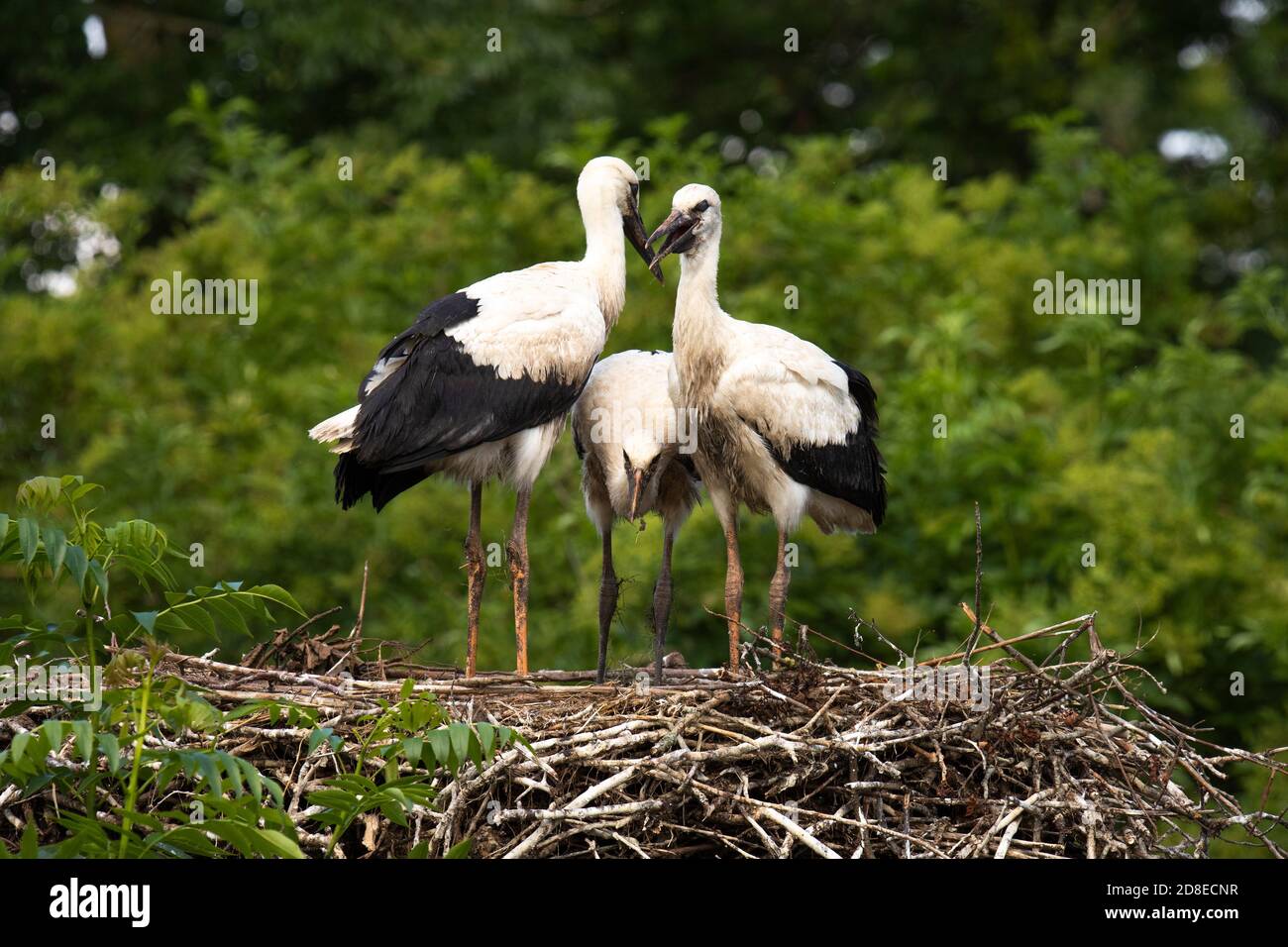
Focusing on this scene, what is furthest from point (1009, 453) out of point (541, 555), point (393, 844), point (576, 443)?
point (393, 844)

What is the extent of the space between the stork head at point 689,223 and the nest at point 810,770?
1732 mm

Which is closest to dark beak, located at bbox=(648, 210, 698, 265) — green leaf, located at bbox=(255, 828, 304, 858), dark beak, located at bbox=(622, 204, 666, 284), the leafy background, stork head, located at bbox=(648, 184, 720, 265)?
stork head, located at bbox=(648, 184, 720, 265)

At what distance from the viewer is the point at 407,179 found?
48.8 ft

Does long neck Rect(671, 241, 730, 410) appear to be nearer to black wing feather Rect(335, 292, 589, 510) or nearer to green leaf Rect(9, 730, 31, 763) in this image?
black wing feather Rect(335, 292, 589, 510)

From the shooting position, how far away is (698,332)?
7.44 metres

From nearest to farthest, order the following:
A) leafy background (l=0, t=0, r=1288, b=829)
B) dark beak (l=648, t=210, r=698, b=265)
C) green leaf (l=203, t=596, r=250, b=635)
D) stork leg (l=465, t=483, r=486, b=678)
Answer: green leaf (l=203, t=596, r=250, b=635) → dark beak (l=648, t=210, r=698, b=265) → stork leg (l=465, t=483, r=486, b=678) → leafy background (l=0, t=0, r=1288, b=829)

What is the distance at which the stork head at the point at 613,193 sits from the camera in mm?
7891

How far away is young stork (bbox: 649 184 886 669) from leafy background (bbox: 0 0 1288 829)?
1.57 metres

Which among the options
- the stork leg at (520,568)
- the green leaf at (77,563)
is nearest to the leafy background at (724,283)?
the stork leg at (520,568)

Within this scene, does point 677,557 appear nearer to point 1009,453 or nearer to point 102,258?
point 1009,453

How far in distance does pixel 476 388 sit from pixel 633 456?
2.39 feet

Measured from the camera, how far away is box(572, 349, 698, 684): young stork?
283 inches

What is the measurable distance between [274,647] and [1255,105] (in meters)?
13.2

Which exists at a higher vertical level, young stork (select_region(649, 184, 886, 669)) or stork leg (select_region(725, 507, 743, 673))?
young stork (select_region(649, 184, 886, 669))
